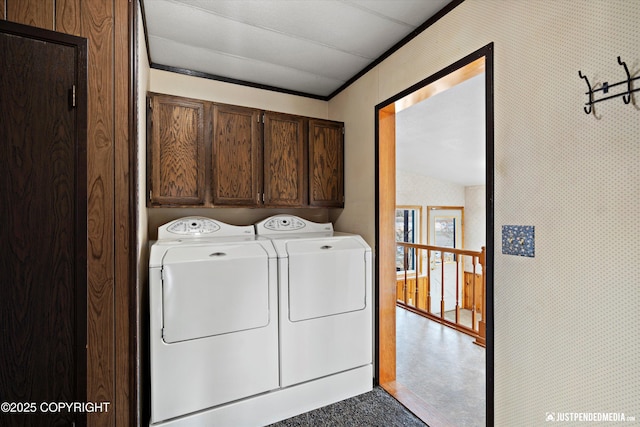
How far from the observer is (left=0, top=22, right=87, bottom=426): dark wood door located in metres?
1.11

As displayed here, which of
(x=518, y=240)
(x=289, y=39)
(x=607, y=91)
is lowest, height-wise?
(x=518, y=240)

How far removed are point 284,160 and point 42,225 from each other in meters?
1.68

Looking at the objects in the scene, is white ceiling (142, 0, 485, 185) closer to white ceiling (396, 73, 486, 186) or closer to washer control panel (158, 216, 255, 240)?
white ceiling (396, 73, 486, 186)

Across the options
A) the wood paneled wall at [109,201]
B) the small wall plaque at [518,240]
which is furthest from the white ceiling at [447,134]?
the wood paneled wall at [109,201]

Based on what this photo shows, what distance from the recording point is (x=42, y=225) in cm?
115

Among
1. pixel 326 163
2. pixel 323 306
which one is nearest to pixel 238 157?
pixel 326 163

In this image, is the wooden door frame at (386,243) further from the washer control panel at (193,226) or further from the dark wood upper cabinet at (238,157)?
the washer control panel at (193,226)

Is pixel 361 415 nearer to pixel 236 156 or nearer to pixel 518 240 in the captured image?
pixel 518 240

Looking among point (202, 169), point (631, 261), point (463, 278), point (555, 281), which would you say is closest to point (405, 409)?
point (555, 281)

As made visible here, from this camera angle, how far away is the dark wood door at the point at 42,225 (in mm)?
1111

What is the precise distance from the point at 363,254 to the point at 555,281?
1259 millimetres
